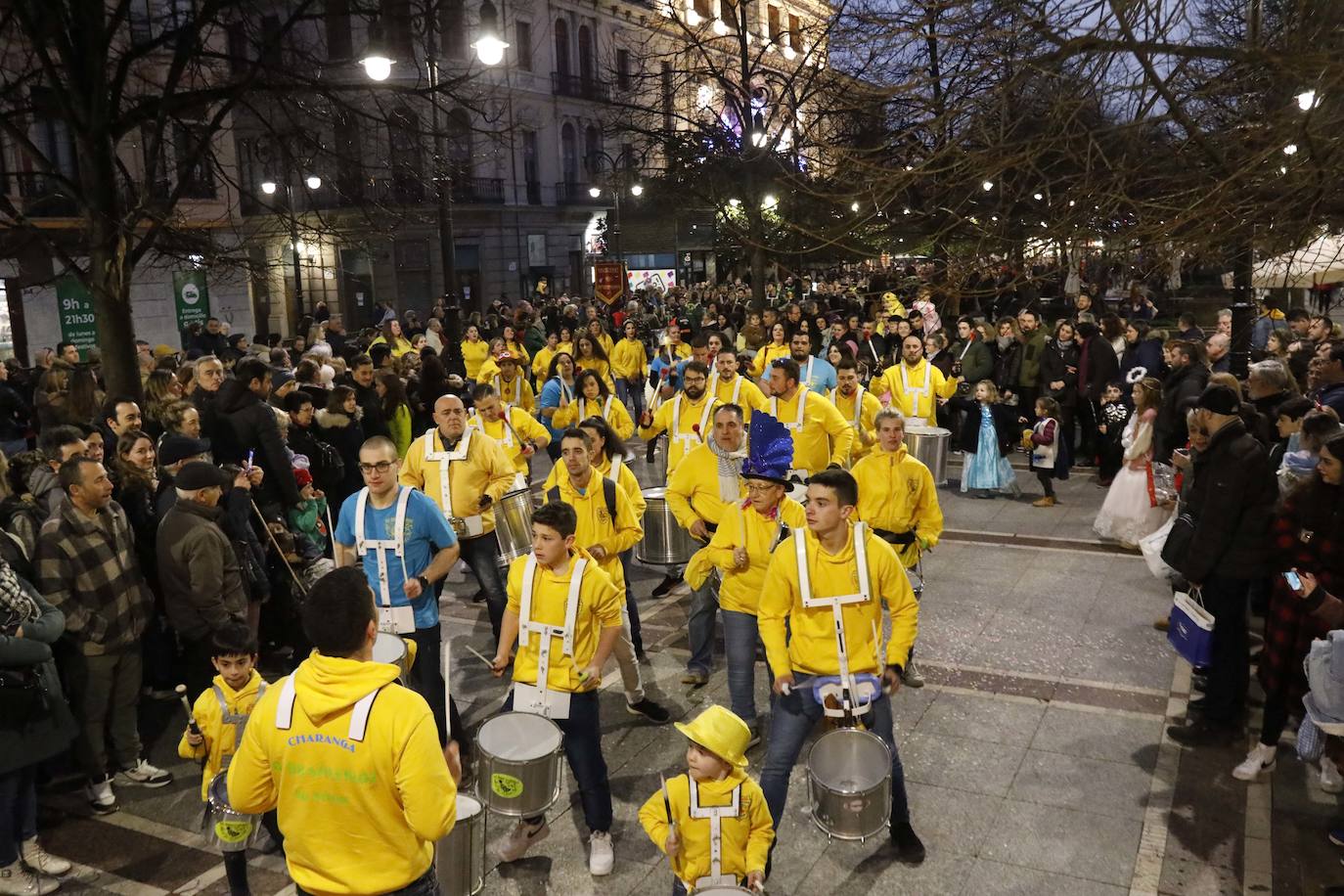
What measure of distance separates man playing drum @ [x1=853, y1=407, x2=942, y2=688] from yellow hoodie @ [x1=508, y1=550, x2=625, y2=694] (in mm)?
2530

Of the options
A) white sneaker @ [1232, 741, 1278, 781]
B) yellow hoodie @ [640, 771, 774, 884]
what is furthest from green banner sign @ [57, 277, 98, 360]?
white sneaker @ [1232, 741, 1278, 781]

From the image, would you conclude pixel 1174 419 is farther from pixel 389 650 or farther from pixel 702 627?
pixel 389 650

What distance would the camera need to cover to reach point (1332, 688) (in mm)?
5148

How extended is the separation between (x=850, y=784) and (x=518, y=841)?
1.70m

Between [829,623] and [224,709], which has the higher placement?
[829,623]

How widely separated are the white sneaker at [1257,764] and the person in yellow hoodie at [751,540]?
2617mm

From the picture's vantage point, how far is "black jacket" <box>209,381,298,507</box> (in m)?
8.27

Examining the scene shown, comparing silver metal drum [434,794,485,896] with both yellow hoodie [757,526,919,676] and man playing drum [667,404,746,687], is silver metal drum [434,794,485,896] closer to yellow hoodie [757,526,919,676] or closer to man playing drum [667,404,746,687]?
yellow hoodie [757,526,919,676]

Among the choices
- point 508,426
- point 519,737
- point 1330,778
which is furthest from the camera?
point 508,426

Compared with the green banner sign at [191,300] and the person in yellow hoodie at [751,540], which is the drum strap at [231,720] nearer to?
the person in yellow hoodie at [751,540]

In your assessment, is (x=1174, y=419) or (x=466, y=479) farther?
(x=1174, y=419)

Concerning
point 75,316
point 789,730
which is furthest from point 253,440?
point 75,316

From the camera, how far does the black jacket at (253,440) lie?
8266mm

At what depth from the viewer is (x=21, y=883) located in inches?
212
